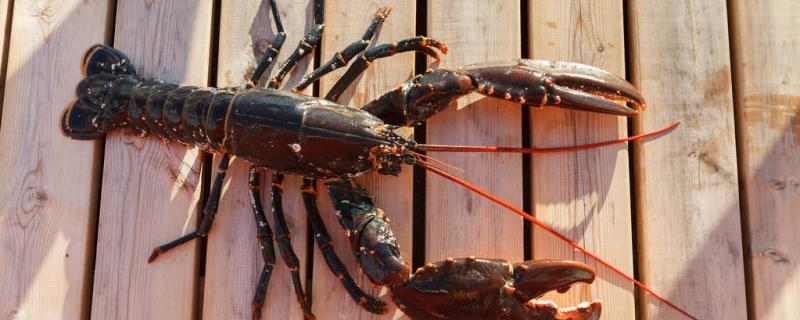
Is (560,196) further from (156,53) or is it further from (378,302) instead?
(156,53)

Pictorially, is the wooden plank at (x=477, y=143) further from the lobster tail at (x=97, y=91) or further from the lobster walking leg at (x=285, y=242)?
the lobster tail at (x=97, y=91)

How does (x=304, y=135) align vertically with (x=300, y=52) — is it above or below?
below

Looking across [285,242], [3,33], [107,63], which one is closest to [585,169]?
[285,242]

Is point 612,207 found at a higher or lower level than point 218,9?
lower

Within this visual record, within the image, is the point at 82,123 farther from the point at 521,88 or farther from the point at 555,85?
the point at 555,85

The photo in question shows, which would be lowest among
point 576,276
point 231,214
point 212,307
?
point 212,307

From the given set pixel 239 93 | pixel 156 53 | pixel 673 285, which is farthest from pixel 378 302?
pixel 156 53
